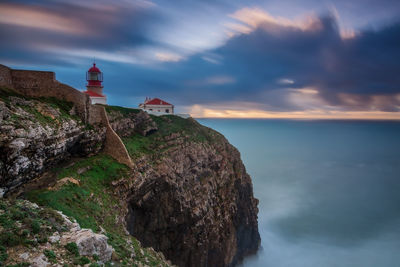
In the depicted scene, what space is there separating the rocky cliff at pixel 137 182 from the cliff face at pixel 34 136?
0.22 feet

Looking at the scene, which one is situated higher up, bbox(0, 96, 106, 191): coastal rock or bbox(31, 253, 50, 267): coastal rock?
bbox(0, 96, 106, 191): coastal rock

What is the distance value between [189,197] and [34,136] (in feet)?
65.8

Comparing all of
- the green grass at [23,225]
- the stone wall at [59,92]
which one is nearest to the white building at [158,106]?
the stone wall at [59,92]

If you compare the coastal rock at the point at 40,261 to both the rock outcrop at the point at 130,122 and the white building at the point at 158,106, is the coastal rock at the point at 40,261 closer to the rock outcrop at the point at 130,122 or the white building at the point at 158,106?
the rock outcrop at the point at 130,122

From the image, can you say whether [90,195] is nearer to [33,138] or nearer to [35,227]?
[33,138]

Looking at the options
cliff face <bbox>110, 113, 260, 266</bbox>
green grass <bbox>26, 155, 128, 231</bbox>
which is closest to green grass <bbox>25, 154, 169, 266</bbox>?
green grass <bbox>26, 155, 128, 231</bbox>

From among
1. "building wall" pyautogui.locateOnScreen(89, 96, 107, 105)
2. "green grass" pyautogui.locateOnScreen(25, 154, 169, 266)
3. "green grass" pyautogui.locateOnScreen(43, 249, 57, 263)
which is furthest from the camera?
"building wall" pyautogui.locateOnScreen(89, 96, 107, 105)

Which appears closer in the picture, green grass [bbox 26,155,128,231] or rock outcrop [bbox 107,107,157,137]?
green grass [bbox 26,155,128,231]

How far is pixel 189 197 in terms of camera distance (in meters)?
31.4

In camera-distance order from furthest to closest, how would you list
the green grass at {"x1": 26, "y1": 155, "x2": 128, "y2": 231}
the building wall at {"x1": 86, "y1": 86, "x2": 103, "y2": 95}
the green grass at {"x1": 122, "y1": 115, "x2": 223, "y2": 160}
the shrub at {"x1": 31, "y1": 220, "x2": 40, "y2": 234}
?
the building wall at {"x1": 86, "y1": 86, "x2": 103, "y2": 95}
the green grass at {"x1": 122, "y1": 115, "x2": 223, "y2": 160}
the green grass at {"x1": 26, "y1": 155, "x2": 128, "y2": 231}
the shrub at {"x1": 31, "y1": 220, "x2": 40, "y2": 234}

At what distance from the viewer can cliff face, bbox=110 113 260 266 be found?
27.4m

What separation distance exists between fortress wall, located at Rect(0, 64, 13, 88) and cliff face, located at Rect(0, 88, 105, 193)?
121cm

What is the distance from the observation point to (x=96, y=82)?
3872cm

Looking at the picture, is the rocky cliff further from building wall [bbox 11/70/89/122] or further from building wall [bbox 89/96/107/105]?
building wall [bbox 89/96/107/105]
